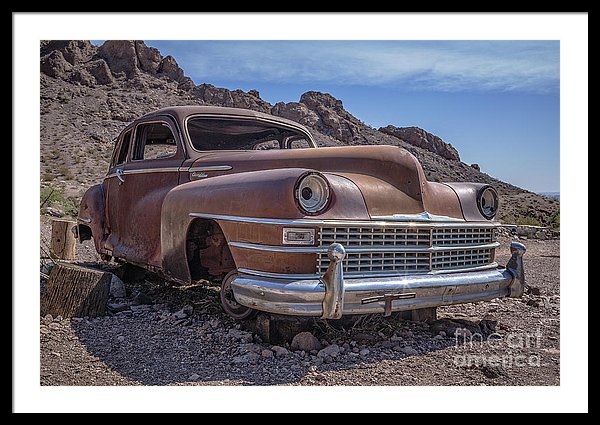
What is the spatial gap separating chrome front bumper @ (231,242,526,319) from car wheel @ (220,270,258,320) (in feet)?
1.25

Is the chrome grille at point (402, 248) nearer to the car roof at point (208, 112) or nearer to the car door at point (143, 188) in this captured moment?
the car door at point (143, 188)

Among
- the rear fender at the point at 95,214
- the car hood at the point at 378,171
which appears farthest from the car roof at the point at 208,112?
the rear fender at the point at 95,214

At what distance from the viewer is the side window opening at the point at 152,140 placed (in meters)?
5.05

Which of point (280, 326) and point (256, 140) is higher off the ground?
point (256, 140)

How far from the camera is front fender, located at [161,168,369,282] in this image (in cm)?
313

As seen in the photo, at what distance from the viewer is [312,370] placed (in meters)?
3.08

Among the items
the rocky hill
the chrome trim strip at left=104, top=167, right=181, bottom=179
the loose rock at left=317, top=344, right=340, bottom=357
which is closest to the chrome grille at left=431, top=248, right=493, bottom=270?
the loose rock at left=317, top=344, right=340, bottom=357

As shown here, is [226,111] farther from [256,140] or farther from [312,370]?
[312,370]

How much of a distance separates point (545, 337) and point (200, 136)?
308 centimetres

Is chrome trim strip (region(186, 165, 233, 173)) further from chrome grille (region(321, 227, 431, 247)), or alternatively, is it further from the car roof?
chrome grille (region(321, 227, 431, 247))

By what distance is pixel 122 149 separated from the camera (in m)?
5.75

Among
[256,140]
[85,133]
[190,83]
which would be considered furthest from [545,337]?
[190,83]

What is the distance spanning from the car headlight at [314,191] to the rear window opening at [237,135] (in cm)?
173

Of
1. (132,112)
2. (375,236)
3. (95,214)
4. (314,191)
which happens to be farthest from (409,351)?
(132,112)
